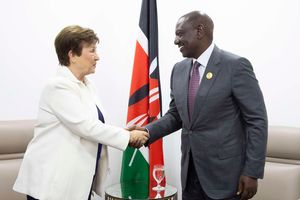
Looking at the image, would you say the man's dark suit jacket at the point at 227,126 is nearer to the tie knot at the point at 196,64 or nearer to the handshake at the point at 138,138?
the tie knot at the point at 196,64

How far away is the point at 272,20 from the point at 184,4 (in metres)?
0.89

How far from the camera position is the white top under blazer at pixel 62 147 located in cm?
196

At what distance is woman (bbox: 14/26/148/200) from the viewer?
6.45 ft

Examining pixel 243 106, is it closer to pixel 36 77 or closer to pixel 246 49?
pixel 246 49

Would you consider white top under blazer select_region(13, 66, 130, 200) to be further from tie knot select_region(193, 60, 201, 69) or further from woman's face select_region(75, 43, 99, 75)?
tie knot select_region(193, 60, 201, 69)

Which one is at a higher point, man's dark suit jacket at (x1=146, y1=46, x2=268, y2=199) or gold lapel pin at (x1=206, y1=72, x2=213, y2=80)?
gold lapel pin at (x1=206, y1=72, x2=213, y2=80)

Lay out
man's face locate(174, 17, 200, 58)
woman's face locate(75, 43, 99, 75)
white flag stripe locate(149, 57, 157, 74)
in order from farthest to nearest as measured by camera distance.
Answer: white flag stripe locate(149, 57, 157, 74), woman's face locate(75, 43, 99, 75), man's face locate(174, 17, 200, 58)

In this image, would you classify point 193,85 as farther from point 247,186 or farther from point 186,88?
point 247,186

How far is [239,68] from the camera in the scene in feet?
6.14

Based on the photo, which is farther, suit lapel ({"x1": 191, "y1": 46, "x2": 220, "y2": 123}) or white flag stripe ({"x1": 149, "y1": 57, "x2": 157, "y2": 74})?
white flag stripe ({"x1": 149, "y1": 57, "x2": 157, "y2": 74})

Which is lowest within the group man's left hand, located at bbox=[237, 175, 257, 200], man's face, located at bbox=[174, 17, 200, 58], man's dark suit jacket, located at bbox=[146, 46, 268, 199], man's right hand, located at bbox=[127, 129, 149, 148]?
man's left hand, located at bbox=[237, 175, 257, 200]

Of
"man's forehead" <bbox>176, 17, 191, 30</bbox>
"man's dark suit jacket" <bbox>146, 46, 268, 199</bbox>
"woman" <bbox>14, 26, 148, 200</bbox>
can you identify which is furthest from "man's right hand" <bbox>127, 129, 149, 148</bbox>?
"man's forehead" <bbox>176, 17, 191, 30</bbox>

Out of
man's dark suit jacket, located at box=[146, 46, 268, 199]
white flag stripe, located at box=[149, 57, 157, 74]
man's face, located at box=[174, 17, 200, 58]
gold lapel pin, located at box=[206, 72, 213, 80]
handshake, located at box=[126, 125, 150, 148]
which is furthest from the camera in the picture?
white flag stripe, located at box=[149, 57, 157, 74]

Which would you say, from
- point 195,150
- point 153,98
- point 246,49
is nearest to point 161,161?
point 153,98
